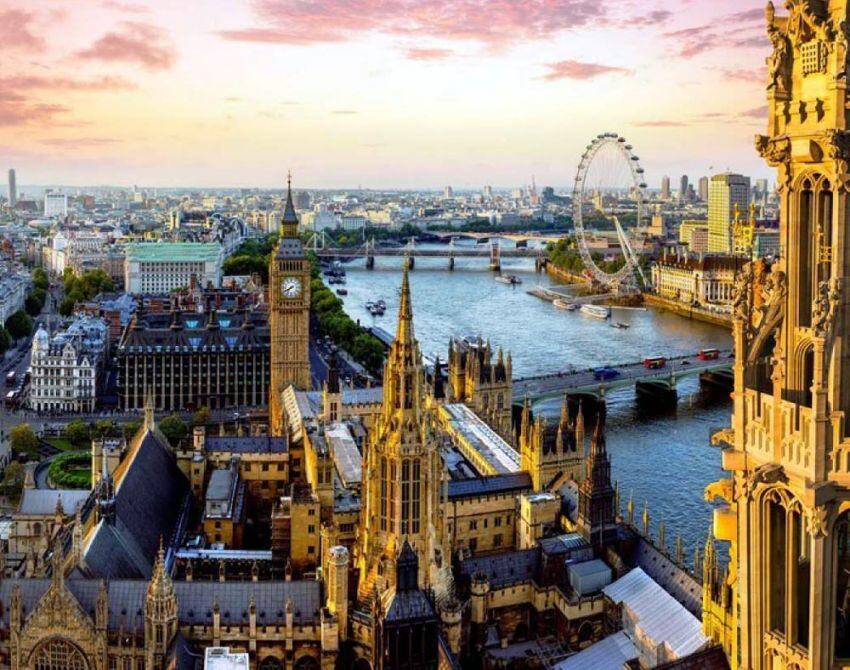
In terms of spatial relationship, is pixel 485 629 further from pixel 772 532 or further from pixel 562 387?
pixel 562 387

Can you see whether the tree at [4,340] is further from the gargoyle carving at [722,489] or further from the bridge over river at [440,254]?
the bridge over river at [440,254]

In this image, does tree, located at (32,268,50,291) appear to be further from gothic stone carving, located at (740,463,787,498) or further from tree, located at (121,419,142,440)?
gothic stone carving, located at (740,463,787,498)

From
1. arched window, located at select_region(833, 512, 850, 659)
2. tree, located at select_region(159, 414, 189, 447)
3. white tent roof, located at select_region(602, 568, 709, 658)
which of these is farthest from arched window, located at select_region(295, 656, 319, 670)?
tree, located at select_region(159, 414, 189, 447)

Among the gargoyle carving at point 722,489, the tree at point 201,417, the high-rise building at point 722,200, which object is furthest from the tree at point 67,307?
the gargoyle carving at point 722,489

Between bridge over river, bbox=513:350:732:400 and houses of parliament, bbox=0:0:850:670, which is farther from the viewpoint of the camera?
bridge over river, bbox=513:350:732:400

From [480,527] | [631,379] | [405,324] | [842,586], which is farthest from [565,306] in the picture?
[842,586]

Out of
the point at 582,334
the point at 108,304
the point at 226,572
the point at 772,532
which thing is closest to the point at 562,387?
the point at 582,334
